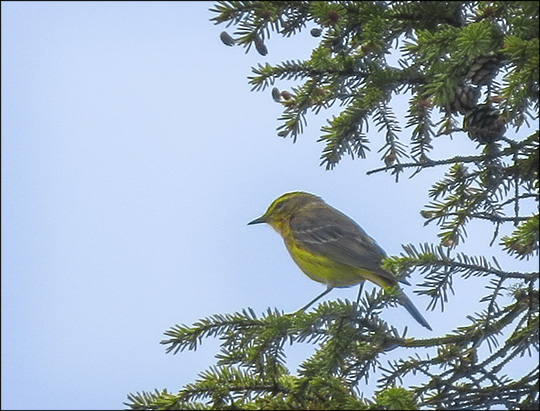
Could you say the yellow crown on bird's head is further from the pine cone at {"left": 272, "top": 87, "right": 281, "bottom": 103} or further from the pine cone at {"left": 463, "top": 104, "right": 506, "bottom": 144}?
the pine cone at {"left": 463, "top": 104, "right": 506, "bottom": 144}

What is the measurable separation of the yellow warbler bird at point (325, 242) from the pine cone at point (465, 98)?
1.30 meters

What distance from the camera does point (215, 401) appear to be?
274 centimetres

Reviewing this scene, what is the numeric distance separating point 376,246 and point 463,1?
5.68 ft

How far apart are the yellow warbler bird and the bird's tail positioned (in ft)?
1.57

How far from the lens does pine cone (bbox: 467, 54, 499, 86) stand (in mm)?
3084

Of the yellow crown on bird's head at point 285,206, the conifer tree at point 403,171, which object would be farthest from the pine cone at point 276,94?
the yellow crown on bird's head at point 285,206

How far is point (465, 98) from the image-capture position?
3174 mm

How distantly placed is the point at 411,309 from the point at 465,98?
0.98 metres

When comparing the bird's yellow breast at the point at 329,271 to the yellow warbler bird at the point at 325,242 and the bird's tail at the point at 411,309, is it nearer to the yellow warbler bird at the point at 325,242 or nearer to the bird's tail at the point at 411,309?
the yellow warbler bird at the point at 325,242

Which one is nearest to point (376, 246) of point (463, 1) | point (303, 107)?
point (303, 107)

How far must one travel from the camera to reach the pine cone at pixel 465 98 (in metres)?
3.17

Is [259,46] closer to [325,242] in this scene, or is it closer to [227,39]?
[227,39]

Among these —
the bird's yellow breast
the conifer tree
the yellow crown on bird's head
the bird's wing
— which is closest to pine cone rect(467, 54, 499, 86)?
the conifer tree

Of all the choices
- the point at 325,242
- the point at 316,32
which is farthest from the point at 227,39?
the point at 325,242
